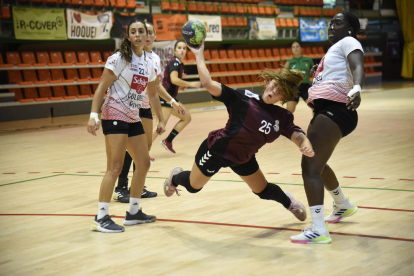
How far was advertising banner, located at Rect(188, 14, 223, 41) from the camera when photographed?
1875 cm

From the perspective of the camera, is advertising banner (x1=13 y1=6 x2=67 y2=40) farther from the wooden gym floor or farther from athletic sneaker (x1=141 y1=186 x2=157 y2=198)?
athletic sneaker (x1=141 y1=186 x2=157 y2=198)

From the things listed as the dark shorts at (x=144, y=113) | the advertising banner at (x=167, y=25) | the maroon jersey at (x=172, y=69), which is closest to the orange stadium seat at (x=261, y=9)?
the advertising banner at (x=167, y=25)

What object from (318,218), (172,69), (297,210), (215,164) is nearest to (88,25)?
(172,69)

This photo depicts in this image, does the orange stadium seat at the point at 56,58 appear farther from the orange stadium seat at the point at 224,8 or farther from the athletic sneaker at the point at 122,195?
the athletic sneaker at the point at 122,195

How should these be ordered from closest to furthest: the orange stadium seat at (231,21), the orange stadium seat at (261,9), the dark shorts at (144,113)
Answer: the dark shorts at (144,113), the orange stadium seat at (231,21), the orange stadium seat at (261,9)

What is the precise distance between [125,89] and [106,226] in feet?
3.63

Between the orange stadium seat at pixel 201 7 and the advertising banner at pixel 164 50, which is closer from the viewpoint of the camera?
the advertising banner at pixel 164 50

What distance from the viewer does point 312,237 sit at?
3586 millimetres

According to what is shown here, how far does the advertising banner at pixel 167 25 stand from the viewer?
57.1 ft

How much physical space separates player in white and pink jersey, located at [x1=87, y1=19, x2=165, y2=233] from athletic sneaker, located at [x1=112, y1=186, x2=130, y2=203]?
0.89 metres

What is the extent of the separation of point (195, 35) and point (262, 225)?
158 centimetres

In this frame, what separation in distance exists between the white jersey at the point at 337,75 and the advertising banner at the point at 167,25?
550 inches

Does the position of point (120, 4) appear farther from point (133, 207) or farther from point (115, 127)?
point (133, 207)

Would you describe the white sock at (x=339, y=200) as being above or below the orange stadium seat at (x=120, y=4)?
below
